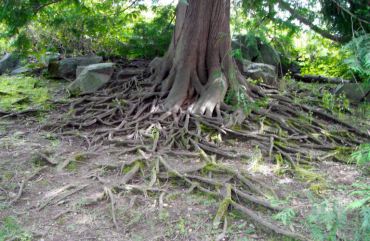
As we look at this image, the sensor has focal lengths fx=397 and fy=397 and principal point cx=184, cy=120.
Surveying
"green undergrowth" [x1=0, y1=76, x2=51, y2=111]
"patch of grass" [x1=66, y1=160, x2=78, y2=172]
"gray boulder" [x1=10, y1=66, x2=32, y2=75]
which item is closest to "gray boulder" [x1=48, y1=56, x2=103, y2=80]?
"green undergrowth" [x1=0, y1=76, x2=51, y2=111]

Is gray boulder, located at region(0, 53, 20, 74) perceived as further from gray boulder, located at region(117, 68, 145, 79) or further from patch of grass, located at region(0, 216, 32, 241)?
patch of grass, located at region(0, 216, 32, 241)

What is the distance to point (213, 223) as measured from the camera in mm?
4375

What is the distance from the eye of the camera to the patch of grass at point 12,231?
4102 mm

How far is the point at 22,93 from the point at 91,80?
1.83 m

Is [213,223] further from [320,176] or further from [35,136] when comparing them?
[35,136]

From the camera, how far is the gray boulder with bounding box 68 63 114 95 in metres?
9.31

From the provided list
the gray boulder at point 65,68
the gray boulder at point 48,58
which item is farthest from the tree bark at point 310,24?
the gray boulder at point 48,58

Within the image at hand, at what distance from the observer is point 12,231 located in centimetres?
421

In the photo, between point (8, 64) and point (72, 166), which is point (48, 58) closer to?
point (8, 64)

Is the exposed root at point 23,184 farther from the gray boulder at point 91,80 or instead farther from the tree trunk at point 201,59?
the gray boulder at point 91,80

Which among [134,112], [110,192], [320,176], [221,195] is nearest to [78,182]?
[110,192]

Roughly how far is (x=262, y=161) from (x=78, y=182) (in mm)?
2665

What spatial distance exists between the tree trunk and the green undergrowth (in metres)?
Answer: 3.05

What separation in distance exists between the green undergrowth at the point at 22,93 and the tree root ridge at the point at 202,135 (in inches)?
43.2
